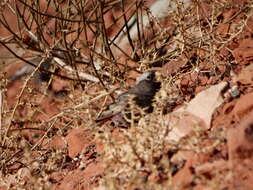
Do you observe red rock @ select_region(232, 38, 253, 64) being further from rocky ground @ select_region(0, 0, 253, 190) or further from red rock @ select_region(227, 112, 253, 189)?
red rock @ select_region(227, 112, 253, 189)

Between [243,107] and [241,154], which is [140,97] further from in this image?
[241,154]

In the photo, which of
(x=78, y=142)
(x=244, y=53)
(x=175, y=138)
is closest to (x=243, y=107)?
(x=175, y=138)

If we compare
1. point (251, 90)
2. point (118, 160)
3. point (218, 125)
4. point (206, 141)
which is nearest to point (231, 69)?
point (251, 90)

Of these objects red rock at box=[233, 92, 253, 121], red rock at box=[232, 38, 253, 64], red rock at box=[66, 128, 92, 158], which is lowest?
red rock at box=[233, 92, 253, 121]

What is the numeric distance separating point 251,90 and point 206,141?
58cm

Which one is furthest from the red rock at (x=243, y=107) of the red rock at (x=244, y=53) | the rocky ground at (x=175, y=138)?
the red rock at (x=244, y=53)

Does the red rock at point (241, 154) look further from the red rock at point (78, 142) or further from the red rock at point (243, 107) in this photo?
the red rock at point (78, 142)

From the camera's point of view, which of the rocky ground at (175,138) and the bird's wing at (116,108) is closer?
the rocky ground at (175,138)

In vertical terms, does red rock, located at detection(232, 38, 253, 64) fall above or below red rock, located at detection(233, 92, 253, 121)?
above

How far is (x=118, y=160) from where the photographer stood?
2061mm

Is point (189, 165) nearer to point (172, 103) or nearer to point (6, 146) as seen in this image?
point (172, 103)

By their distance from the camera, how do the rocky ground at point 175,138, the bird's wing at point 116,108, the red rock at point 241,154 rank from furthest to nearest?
the bird's wing at point 116,108 < the rocky ground at point 175,138 < the red rock at point 241,154

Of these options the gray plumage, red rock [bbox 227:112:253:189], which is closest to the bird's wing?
the gray plumage

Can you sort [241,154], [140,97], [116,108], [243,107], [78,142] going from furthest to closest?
[78,142] < [116,108] < [140,97] < [243,107] < [241,154]
